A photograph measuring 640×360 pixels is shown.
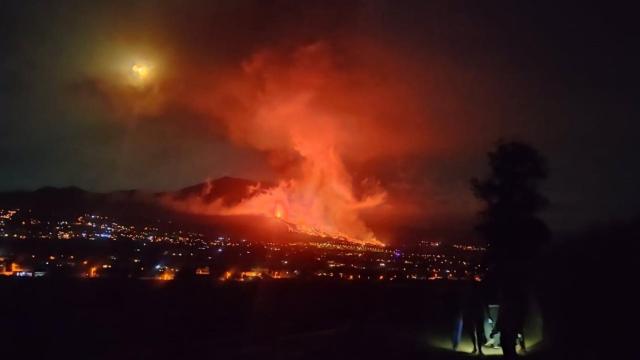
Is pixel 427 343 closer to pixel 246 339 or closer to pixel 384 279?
pixel 246 339

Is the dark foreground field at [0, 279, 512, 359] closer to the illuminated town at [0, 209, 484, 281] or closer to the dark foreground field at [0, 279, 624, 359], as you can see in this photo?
the dark foreground field at [0, 279, 624, 359]

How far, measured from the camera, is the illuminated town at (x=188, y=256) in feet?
151

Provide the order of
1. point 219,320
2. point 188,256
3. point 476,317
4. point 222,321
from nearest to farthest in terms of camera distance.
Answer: point 476,317 → point 222,321 → point 219,320 → point 188,256

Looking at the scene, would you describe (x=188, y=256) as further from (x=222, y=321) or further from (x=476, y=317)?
(x=476, y=317)

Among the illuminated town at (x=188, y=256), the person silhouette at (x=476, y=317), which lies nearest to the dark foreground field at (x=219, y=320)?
the person silhouette at (x=476, y=317)

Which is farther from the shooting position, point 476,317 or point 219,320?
point 219,320

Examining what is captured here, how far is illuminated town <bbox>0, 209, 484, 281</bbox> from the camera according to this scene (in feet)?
151

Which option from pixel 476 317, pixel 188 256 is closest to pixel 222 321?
pixel 476 317

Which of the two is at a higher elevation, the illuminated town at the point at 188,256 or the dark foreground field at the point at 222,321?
the illuminated town at the point at 188,256

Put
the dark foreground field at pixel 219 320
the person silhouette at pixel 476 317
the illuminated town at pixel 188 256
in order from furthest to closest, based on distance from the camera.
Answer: the illuminated town at pixel 188 256
the dark foreground field at pixel 219 320
the person silhouette at pixel 476 317

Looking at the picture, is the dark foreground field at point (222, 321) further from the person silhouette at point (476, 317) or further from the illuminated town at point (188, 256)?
the illuminated town at point (188, 256)

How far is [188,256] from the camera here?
5903 centimetres

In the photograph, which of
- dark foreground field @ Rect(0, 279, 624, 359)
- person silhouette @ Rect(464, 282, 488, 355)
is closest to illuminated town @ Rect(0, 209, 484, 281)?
dark foreground field @ Rect(0, 279, 624, 359)

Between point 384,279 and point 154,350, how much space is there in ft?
101
